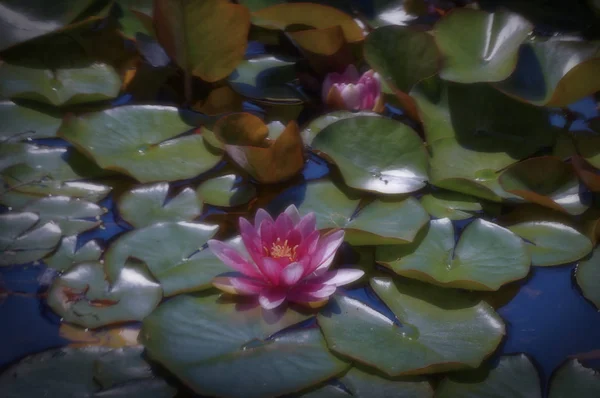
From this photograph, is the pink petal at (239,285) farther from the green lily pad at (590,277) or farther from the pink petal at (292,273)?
the green lily pad at (590,277)

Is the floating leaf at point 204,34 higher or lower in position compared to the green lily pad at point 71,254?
higher

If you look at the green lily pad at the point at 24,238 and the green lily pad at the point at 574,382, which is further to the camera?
the green lily pad at the point at 24,238

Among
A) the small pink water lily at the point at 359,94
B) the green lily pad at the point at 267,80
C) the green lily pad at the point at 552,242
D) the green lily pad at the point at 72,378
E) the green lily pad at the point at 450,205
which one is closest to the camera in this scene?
the green lily pad at the point at 72,378

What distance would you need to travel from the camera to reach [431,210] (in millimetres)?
1619

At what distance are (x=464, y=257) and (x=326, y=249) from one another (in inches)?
15.4

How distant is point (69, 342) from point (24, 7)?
1422 mm

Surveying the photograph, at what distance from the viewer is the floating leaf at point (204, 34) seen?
5.74ft

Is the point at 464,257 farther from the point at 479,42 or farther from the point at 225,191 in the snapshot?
the point at 479,42

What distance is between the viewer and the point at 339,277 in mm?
1346

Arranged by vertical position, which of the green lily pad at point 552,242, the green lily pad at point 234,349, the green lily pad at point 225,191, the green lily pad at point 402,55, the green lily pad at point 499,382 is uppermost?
the green lily pad at point 402,55

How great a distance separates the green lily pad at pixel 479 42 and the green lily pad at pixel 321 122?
33cm

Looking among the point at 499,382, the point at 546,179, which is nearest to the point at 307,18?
the point at 546,179

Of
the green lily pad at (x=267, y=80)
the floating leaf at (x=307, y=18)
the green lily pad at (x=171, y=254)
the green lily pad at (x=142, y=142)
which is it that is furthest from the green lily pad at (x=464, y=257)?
the floating leaf at (x=307, y=18)

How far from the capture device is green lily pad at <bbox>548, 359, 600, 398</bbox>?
1.19 meters
